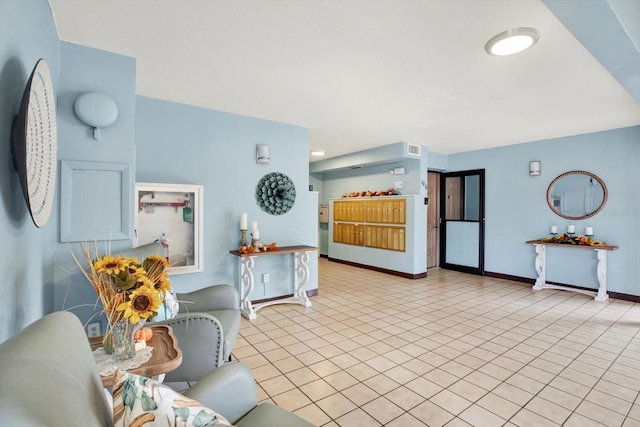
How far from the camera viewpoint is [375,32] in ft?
6.70

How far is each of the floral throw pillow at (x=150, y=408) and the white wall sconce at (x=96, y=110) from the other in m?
2.03

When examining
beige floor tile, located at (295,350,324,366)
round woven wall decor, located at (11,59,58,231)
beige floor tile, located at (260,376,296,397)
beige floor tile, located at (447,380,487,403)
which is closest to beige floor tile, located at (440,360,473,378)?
beige floor tile, located at (447,380,487,403)

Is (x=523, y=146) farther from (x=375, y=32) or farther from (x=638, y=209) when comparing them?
(x=375, y=32)

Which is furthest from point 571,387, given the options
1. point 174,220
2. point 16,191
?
point 174,220

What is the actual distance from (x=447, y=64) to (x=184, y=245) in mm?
3058

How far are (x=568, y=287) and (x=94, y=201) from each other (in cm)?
612

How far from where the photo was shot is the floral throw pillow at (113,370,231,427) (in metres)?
0.73

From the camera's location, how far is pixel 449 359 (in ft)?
A: 8.64

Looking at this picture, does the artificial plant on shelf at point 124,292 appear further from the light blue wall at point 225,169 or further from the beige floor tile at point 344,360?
the light blue wall at point 225,169

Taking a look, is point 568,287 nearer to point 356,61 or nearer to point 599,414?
point 599,414

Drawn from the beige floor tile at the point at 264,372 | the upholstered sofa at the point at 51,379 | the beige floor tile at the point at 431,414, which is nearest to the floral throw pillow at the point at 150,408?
the upholstered sofa at the point at 51,379

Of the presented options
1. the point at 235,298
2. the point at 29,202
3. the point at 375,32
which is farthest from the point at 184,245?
the point at 375,32

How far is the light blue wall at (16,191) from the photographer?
1.11 m

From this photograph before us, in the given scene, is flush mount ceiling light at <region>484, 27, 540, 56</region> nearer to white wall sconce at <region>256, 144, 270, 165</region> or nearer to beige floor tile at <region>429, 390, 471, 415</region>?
beige floor tile at <region>429, 390, 471, 415</region>
